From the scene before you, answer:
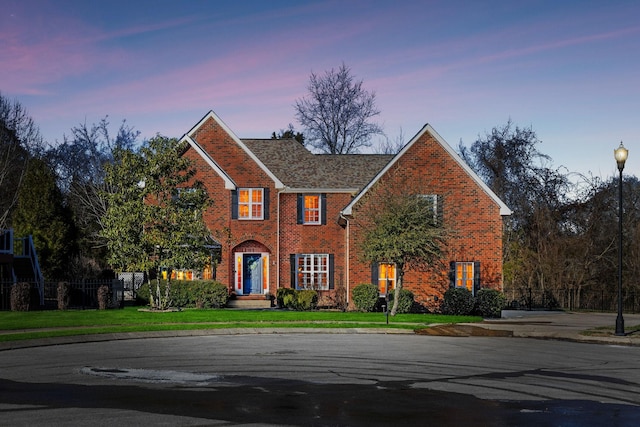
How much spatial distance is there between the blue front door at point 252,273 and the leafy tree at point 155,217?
673cm

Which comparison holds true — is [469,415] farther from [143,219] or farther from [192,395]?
[143,219]

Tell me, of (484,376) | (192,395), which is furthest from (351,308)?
(192,395)

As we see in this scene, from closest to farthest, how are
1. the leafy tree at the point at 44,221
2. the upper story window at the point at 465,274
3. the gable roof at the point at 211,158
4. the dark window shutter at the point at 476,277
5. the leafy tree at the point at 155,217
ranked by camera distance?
the leafy tree at the point at 155,217 < the dark window shutter at the point at 476,277 < the upper story window at the point at 465,274 < the gable roof at the point at 211,158 < the leafy tree at the point at 44,221

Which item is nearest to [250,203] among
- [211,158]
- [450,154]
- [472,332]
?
[211,158]

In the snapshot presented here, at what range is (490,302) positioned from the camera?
112 feet

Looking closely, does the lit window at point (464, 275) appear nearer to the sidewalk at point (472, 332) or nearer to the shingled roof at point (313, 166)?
the shingled roof at point (313, 166)

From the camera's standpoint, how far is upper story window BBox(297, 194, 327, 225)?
4053 cm

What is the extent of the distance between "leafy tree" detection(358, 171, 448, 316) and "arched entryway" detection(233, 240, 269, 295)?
891cm

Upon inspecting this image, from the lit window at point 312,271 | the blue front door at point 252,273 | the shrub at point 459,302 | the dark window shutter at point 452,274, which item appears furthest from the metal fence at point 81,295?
the dark window shutter at point 452,274

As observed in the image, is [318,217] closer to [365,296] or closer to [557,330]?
[365,296]

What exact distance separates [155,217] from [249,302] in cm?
804

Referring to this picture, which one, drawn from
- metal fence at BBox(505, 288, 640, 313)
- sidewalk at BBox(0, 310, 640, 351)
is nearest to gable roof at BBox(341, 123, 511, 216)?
metal fence at BBox(505, 288, 640, 313)

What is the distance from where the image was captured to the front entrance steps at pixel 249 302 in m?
37.8

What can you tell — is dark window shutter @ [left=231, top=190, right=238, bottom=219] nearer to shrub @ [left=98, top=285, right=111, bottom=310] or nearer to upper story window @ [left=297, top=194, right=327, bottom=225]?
upper story window @ [left=297, top=194, right=327, bottom=225]
